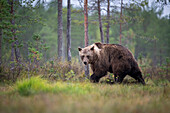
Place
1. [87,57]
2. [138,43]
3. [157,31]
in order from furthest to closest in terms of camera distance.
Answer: [138,43], [157,31], [87,57]

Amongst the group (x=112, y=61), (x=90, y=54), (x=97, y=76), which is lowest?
(x=97, y=76)

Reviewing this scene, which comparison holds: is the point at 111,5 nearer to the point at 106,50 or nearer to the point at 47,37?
the point at 106,50

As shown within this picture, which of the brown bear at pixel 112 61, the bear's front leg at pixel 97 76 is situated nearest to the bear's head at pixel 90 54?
the brown bear at pixel 112 61

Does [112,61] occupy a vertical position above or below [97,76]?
above

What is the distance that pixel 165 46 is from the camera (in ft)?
104

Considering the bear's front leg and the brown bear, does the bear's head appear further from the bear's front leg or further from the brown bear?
the bear's front leg

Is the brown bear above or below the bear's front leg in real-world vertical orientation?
above

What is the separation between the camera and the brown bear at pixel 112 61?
680 centimetres

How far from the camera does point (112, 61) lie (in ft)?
23.2

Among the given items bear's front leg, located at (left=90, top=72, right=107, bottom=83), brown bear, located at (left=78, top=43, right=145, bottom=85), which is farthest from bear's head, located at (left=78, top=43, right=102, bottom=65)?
bear's front leg, located at (left=90, top=72, right=107, bottom=83)

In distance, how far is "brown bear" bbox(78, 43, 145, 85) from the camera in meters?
6.80

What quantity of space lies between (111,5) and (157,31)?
19992 mm

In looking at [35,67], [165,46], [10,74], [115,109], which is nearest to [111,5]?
[35,67]

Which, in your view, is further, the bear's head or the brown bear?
the bear's head
